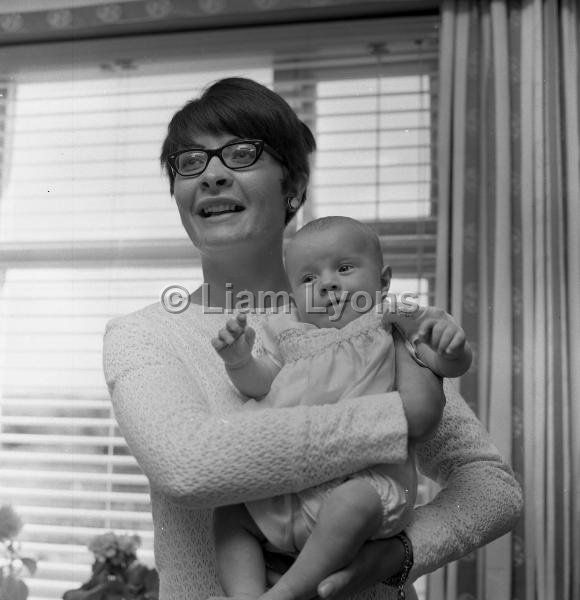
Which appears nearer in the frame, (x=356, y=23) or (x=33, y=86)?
(x=356, y=23)

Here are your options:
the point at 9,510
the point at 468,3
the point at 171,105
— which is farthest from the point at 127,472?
the point at 468,3

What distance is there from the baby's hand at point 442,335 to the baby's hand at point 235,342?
0.25 meters

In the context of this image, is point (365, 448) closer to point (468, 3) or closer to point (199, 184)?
point (199, 184)

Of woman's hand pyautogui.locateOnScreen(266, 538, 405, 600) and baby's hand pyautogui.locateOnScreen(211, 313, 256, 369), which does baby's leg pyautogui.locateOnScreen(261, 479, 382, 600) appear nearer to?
woman's hand pyautogui.locateOnScreen(266, 538, 405, 600)

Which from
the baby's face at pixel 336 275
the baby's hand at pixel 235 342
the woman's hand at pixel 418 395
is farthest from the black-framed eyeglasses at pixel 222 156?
the woman's hand at pixel 418 395

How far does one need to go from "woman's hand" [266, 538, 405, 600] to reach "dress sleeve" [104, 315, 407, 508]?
0.13 metres

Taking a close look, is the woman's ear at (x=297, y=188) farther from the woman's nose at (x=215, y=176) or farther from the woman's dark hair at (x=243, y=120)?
the woman's nose at (x=215, y=176)

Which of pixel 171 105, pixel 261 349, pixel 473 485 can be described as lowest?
pixel 473 485

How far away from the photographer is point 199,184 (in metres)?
1.34

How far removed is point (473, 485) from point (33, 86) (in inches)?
113

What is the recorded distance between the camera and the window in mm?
3037

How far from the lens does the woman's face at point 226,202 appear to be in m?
1.34

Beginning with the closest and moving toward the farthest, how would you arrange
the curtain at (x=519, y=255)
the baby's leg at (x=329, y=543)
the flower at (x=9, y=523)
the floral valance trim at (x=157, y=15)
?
the baby's leg at (x=329, y=543) → the curtain at (x=519, y=255) → the floral valance trim at (x=157, y=15) → the flower at (x=9, y=523)

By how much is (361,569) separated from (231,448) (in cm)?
25
